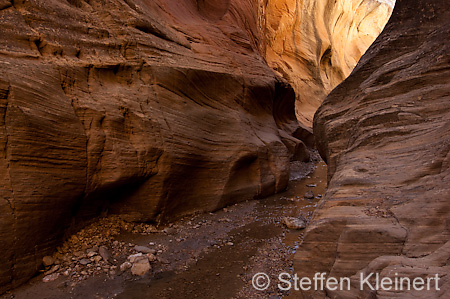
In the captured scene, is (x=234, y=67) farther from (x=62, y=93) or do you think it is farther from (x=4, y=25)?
(x=4, y=25)

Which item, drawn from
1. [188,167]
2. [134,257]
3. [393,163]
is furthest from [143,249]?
[393,163]

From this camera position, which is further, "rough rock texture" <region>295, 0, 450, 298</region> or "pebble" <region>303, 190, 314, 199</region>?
"pebble" <region>303, 190, 314, 199</region>

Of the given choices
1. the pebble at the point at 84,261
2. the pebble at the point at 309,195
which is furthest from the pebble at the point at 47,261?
the pebble at the point at 309,195

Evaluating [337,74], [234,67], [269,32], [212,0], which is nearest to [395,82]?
[234,67]

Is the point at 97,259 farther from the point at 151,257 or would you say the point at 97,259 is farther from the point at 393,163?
the point at 393,163

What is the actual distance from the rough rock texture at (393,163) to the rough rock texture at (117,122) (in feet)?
9.66

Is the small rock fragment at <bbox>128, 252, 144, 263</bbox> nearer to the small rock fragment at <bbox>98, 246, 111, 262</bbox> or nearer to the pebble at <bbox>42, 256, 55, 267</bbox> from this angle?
the small rock fragment at <bbox>98, 246, 111, 262</bbox>

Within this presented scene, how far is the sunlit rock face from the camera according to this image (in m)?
19.1

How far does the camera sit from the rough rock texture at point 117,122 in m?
4.50

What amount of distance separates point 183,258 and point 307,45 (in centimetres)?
1937

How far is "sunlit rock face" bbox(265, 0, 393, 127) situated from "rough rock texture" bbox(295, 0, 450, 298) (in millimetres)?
12397

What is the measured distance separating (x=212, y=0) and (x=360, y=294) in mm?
11050

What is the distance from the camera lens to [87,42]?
19.6 feet

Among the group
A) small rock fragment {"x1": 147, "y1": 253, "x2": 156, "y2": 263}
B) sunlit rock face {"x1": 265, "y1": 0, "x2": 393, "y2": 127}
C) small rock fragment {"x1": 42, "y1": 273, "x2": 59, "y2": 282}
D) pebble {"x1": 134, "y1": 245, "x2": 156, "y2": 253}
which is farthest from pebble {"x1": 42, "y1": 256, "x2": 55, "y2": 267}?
sunlit rock face {"x1": 265, "y1": 0, "x2": 393, "y2": 127}
